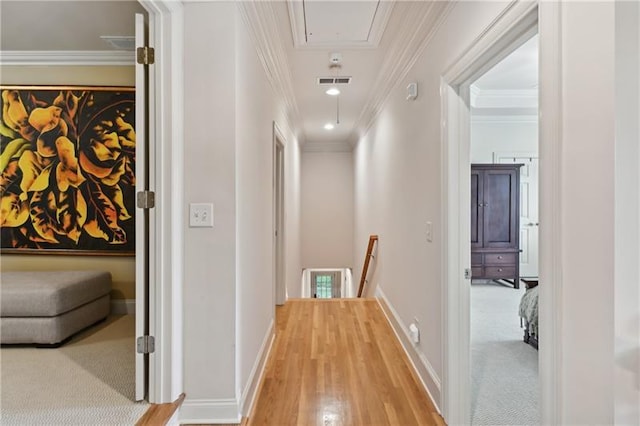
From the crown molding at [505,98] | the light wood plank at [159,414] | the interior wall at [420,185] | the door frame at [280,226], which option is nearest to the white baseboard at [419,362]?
the interior wall at [420,185]

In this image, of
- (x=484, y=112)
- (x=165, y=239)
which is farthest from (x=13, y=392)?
(x=484, y=112)

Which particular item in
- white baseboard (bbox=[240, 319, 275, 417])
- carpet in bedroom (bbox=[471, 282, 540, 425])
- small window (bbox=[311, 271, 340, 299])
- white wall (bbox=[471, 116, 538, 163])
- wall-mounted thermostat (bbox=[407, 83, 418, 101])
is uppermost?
white wall (bbox=[471, 116, 538, 163])

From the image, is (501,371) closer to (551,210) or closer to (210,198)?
(551,210)

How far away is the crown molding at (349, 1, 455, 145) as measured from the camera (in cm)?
207

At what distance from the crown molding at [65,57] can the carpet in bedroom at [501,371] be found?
13.6 feet

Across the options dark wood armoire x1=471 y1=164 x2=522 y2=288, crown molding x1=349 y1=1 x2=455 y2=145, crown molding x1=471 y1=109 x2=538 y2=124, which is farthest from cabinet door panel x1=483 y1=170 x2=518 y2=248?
crown molding x1=349 y1=1 x2=455 y2=145

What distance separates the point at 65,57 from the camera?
122 inches

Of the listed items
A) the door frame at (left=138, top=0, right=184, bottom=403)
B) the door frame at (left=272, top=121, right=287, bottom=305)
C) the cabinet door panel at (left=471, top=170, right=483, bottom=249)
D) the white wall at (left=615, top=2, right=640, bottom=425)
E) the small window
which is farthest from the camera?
the small window

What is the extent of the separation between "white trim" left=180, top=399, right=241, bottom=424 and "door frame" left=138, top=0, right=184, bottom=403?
105 mm

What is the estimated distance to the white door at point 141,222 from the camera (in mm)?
1771

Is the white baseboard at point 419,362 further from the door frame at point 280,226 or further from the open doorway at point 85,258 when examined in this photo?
the open doorway at point 85,258

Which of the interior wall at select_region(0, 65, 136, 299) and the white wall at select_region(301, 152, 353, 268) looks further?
the white wall at select_region(301, 152, 353, 268)

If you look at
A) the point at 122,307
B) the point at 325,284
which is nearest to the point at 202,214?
the point at 122,307

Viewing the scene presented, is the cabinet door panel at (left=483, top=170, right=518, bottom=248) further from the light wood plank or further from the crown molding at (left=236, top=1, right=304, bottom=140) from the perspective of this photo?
the light wood plank
